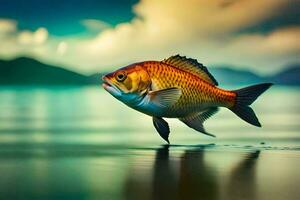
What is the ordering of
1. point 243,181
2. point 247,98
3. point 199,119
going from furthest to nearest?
point 199,119, point 247,98, point 243,181

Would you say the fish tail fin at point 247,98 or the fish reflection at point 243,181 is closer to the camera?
the fish reflection at point 243,181

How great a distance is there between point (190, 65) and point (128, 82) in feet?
1.14

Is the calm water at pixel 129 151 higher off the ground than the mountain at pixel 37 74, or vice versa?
the mountain at pixel 37 74

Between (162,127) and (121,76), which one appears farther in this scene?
(162,127)

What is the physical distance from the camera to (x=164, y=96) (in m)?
2.61

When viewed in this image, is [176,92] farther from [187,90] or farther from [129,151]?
[129,151]

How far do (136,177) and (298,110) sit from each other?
1549 millimetres

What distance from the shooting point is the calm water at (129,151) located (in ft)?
6.43

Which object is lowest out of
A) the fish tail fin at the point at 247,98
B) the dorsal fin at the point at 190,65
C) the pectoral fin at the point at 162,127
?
the pectoral fin at the point at 162,127

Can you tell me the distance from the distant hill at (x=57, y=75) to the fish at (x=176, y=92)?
1.58ft

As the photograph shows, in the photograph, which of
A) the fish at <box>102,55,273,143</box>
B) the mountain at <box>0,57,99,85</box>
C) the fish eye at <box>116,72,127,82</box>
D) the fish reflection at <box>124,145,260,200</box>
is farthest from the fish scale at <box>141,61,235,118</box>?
the mountain at <box>0,57,99,85</box>

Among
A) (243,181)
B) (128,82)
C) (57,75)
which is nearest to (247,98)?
(128,82)

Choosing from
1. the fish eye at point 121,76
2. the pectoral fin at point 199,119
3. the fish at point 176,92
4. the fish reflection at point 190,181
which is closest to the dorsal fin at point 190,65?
the fish at point 176,92

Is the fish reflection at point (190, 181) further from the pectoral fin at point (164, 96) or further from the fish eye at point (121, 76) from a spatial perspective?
the fish eye at point (121, 76)
